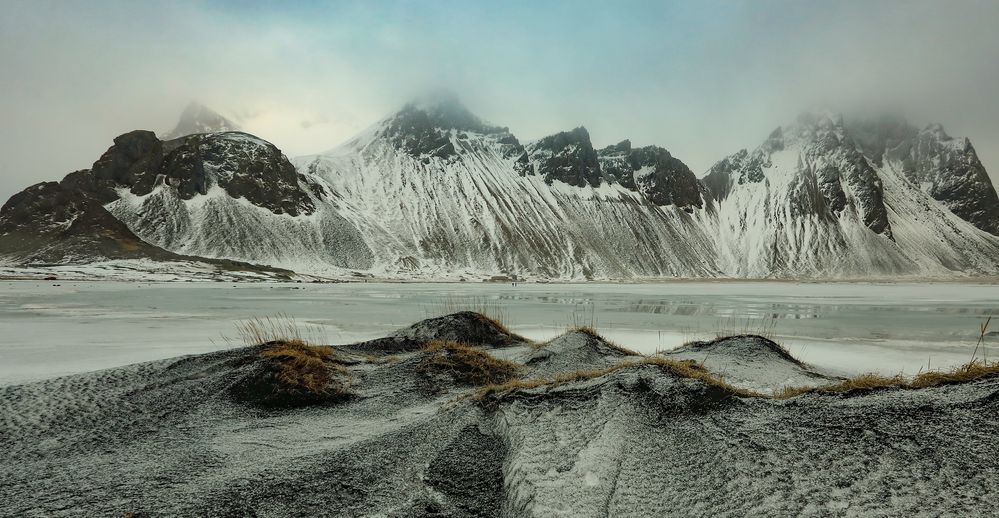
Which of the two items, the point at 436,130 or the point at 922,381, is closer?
the point at 922,381

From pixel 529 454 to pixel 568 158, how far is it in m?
168

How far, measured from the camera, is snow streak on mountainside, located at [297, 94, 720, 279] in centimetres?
12194

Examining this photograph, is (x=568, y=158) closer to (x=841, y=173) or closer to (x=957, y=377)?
(x=841, y=173)

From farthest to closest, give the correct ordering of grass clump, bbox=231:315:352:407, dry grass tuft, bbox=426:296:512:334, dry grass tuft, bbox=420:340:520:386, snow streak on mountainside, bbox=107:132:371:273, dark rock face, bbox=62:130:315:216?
1. dark rock face, bbox=62:130:315:216
2. snow streak on mountainside, bbox=107:132:371:273
3. dry grass tuft, bbox=426:296:512:334
4. dry grass tuft, bbox=420:340:520:386
5. grass clump, bbox=231:315:352:407

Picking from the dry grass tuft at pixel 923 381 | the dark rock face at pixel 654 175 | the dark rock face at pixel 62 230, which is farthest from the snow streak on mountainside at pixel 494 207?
the dry grass tuft at pixel 923 381

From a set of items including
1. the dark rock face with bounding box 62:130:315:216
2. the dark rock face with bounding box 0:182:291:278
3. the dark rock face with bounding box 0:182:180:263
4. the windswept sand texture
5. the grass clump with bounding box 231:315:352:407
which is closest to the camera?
the windswept sand texture

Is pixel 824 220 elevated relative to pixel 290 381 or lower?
elevated

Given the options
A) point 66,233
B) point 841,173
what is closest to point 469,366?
point 66,233

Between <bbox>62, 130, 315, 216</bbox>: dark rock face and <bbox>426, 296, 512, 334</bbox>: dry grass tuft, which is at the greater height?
<bbox>62, 130, 315, 216</bbox>: dark rock face

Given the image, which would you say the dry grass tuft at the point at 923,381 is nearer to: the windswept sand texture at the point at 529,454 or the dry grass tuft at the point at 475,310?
the windswept sand texture at the point at 529,454

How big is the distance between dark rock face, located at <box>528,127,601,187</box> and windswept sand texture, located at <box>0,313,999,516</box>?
15788cm

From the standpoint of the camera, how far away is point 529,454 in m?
4.39

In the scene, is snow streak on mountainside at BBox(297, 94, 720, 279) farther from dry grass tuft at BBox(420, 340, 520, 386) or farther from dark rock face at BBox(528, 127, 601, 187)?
dry grass tuft at BBox(420, 340, 520, 386)

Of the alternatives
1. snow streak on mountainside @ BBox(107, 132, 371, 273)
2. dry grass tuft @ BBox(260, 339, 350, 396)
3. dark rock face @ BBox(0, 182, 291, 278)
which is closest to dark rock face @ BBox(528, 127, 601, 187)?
snow streak on mountainside @ BBox(107, 132, 371, 273)
